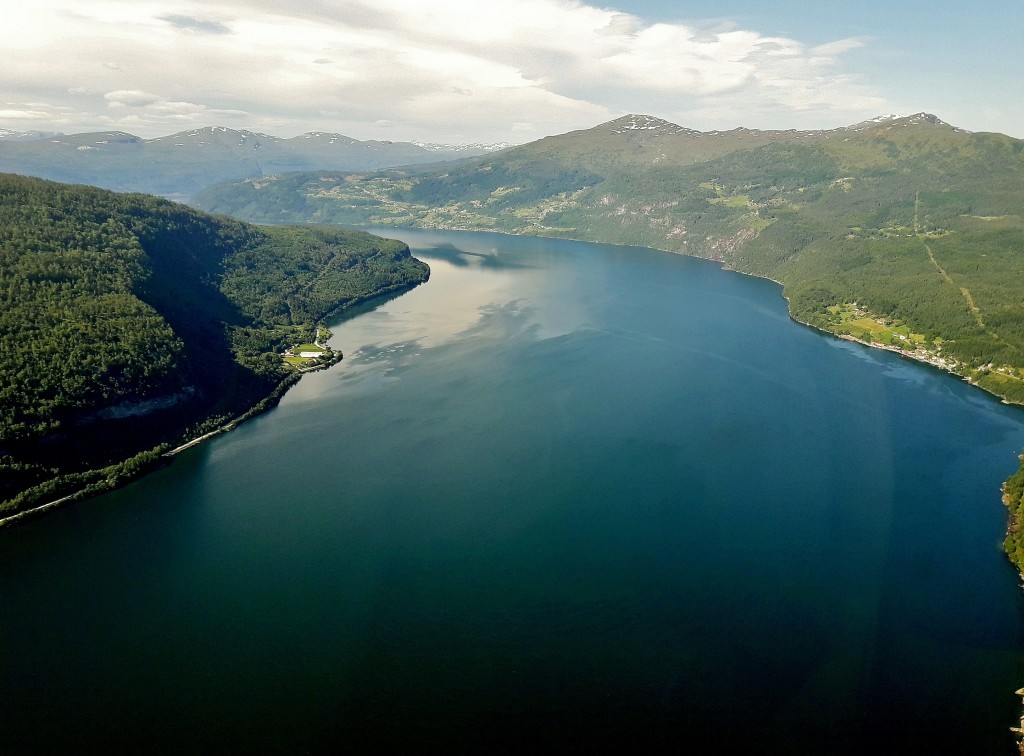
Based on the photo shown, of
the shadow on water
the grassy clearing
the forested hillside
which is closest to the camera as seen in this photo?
the forested hillside

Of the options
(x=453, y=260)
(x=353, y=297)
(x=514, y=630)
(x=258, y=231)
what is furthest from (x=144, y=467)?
(x=453, y=260)

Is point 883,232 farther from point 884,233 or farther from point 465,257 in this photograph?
point 465,257

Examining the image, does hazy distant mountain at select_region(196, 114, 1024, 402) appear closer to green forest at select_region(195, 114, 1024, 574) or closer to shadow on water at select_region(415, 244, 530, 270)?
green forest at select_region(195, 114, 1024, 574)

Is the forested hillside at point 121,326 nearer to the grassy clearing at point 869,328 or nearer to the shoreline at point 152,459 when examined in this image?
the shoreline at point 152,459

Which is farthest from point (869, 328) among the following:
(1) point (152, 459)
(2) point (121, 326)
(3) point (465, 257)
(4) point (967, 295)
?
(3) point (465, 257)

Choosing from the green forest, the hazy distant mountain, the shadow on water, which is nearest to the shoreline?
the green forest

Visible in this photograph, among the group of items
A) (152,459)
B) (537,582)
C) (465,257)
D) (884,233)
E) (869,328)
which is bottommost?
(152,459)

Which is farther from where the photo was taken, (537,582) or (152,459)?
(152,459)
